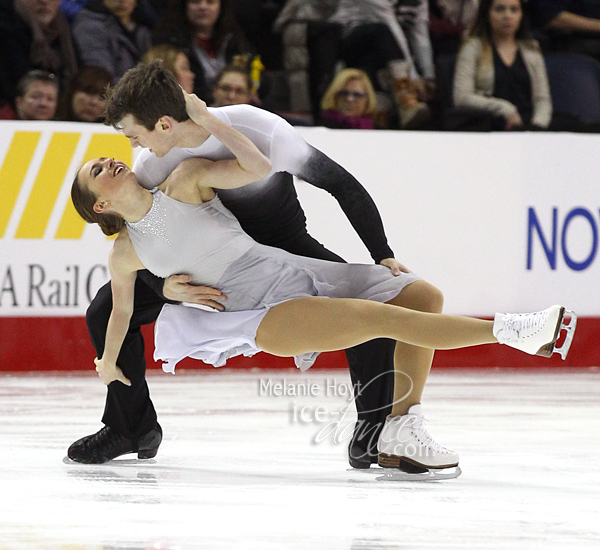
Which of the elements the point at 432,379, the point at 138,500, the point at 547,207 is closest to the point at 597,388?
the point at 432,379

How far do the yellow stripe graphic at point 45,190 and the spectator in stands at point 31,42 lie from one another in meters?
0.46

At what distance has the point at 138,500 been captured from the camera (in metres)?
2.09

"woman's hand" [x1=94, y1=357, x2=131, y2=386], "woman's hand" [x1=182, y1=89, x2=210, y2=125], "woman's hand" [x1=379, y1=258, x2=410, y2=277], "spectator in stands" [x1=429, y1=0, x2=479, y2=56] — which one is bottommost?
"woman's hand" [x1=94, y1=357, x2=131, y2=386]

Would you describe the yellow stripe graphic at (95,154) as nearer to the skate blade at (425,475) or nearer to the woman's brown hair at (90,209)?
the woman's brown hair at (90,209)

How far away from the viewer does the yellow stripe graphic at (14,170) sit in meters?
4.32

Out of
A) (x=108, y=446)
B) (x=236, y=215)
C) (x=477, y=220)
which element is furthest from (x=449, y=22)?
(x=108, y=446)

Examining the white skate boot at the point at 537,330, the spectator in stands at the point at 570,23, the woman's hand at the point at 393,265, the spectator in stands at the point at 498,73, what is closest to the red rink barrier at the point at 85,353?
the spectator in stands at the point at 498,73

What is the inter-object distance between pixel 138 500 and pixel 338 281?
78cm

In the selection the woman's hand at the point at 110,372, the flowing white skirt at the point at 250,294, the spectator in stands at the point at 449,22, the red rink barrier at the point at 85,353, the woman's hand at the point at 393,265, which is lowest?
the red rink barrier at the point at 85,353

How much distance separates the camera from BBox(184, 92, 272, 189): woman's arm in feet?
7.41

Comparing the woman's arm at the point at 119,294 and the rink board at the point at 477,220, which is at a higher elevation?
the woman's arm at the point at 119,294

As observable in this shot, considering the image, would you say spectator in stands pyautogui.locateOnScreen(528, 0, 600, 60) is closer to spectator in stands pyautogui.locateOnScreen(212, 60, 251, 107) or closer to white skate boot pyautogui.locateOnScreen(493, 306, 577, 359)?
spectator in stands pyautogui.locateOnScreen(212, 60, 251, 107)

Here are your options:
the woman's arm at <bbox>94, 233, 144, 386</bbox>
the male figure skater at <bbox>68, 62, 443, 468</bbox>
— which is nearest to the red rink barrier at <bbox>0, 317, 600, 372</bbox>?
the male figure skater at <bbox>68, 62, 443, 468</bbox>

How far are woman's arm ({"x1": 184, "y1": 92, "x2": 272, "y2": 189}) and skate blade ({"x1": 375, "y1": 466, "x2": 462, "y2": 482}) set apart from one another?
32.0 inches
